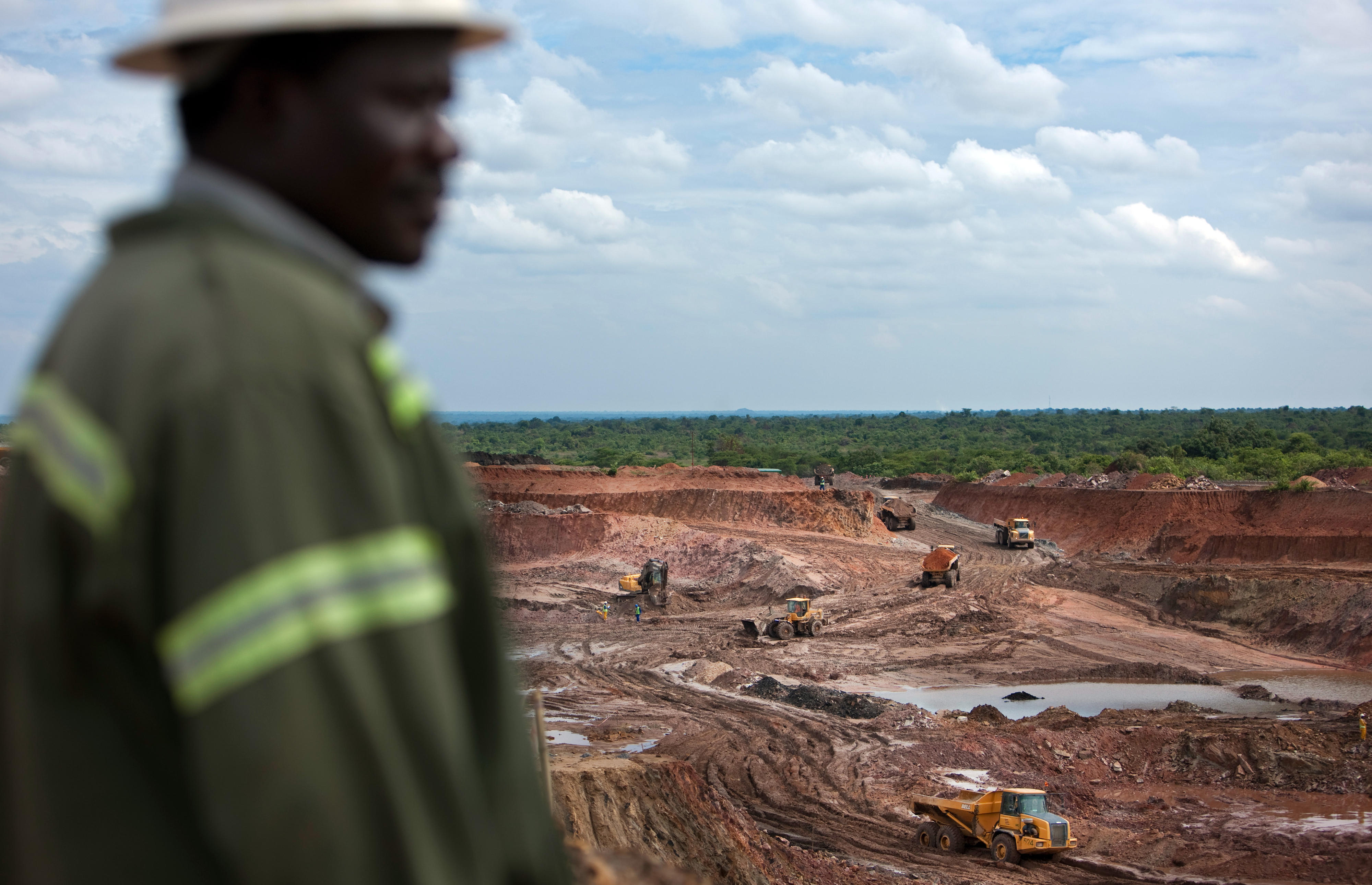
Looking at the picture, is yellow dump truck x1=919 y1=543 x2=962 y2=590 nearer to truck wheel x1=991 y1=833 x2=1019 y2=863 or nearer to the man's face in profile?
truck wheel x1=991 y1=833 x2=1019 y2=863

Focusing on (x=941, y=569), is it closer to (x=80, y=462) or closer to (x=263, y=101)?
(x=263, y=101)

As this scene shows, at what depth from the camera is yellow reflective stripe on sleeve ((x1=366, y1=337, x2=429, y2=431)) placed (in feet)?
3.06

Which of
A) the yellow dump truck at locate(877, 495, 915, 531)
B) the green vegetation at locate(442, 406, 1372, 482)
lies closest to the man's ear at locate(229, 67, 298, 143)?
the yellow dump truck at locate(877, 495, 915, 531)

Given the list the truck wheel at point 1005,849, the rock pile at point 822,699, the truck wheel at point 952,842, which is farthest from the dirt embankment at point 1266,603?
the truck wheel at point 952,842

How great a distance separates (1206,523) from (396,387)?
173ft

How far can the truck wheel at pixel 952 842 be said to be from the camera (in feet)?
58.7

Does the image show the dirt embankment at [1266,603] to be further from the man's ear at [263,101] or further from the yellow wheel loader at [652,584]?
the man's ear at [263,101]

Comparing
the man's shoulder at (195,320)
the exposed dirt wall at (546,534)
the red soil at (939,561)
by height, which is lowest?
the exposed dirt wall at (546,534)

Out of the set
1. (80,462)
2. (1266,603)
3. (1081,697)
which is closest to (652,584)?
(1081,697)

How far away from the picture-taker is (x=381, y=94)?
1.02m

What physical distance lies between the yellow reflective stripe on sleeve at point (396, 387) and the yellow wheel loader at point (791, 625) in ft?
109

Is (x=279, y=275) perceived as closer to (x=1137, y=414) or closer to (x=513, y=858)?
(x=513, y=858)

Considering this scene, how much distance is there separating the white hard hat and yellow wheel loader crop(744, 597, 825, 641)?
33.4 metres

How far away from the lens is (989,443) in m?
126
